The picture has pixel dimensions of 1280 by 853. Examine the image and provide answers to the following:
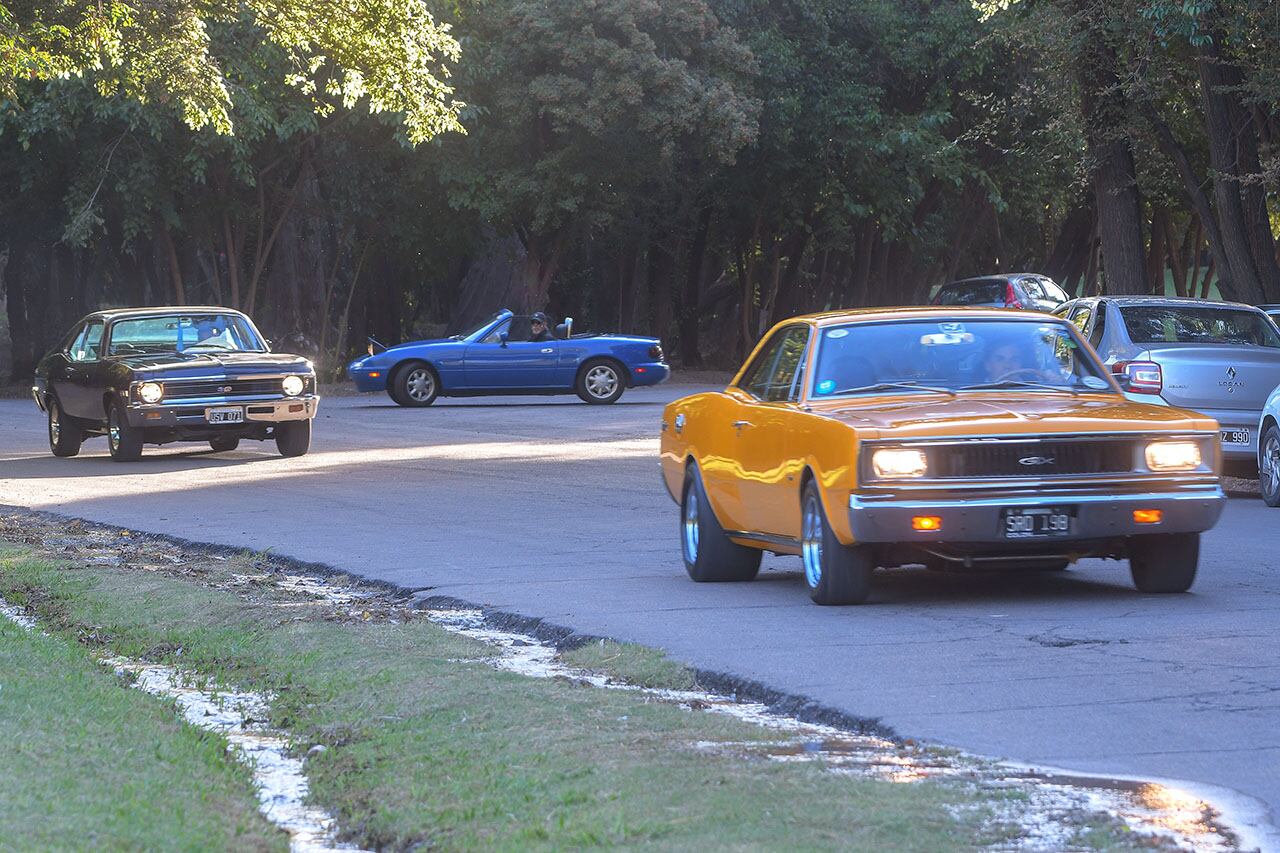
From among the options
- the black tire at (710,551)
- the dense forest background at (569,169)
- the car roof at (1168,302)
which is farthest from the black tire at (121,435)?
the black tire at (710,551)

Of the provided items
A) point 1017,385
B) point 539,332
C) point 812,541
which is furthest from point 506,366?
point 812,541

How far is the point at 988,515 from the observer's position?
889 centimetres

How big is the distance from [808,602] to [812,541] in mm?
383

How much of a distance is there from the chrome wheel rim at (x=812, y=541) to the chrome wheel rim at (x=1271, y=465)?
22.7 feet

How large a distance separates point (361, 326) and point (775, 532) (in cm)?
3984

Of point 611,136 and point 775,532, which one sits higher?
point 611,136

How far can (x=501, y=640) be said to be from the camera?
9.14 metres

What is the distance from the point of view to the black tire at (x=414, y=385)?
3136 cm

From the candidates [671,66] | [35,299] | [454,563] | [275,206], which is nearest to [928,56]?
[671,66]

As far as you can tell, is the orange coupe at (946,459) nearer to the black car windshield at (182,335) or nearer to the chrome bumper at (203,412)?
the chrome bumper at (203,412)

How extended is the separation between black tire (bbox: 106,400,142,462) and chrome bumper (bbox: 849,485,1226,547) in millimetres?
13182

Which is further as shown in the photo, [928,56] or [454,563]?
[928,56]

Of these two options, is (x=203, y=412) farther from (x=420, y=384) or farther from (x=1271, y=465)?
(x=420, y=384)

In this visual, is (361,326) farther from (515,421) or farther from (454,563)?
(454,563)
